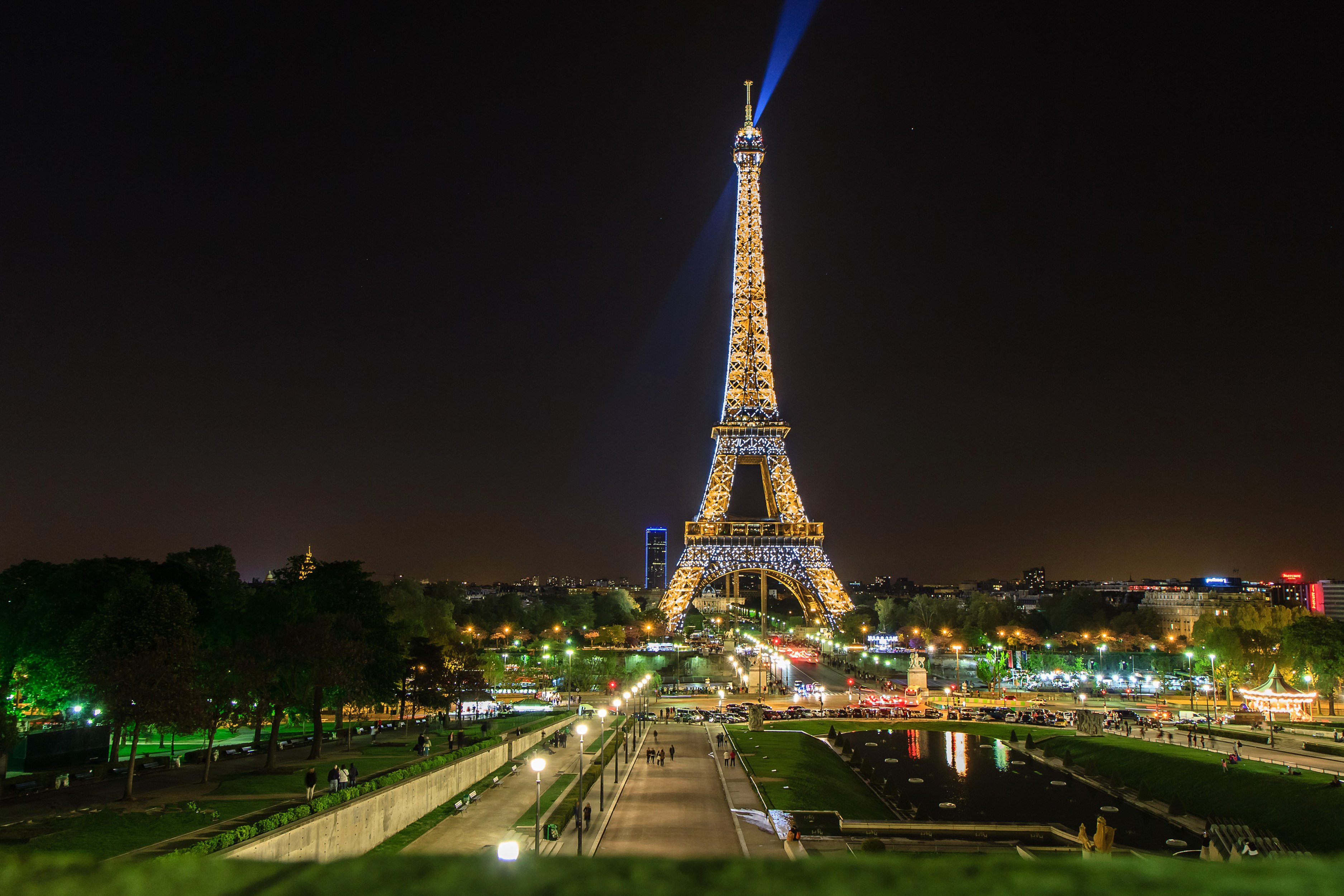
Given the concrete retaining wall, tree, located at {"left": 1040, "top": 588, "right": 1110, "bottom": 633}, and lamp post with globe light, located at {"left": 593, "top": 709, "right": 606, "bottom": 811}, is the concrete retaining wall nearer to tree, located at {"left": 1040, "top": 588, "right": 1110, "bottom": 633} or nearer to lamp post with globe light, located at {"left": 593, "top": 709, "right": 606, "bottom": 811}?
lamp post with globe light, located at {"left": 593, "top": 709, "right": 606, "bottom": 811}

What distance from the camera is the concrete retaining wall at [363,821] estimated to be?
758 inches

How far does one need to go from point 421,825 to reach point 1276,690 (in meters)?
57.2

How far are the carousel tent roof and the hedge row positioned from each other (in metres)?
53.4

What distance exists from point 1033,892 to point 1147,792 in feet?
145

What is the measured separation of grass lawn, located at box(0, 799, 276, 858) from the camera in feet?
68.4

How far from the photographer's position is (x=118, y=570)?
127ft

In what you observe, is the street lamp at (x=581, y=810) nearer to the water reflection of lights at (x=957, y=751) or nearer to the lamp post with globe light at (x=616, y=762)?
the lamp post with globe light at (x=616, y=762)

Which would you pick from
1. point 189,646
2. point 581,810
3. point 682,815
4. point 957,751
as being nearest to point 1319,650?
point 957,751

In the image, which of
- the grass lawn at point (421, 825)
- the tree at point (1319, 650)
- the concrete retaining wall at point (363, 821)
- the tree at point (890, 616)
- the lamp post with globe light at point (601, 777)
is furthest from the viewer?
the tree at point (890, 616)

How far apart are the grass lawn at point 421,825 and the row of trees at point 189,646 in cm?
693

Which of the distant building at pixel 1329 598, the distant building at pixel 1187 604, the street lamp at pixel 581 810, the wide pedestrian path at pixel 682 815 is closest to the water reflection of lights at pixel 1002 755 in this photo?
the wide pedestrian path at pixel 682 815

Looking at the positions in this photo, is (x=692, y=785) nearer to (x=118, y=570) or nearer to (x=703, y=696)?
(x=118, y=570)

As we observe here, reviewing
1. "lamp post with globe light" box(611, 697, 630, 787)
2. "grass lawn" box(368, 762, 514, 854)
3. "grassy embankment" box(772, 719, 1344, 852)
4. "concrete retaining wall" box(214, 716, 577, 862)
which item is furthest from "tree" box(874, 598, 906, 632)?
"concrete retaining wall" box(214, 716, 577, 862)

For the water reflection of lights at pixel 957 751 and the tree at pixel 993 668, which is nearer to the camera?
the water reflection of lights at pixel 957 751
